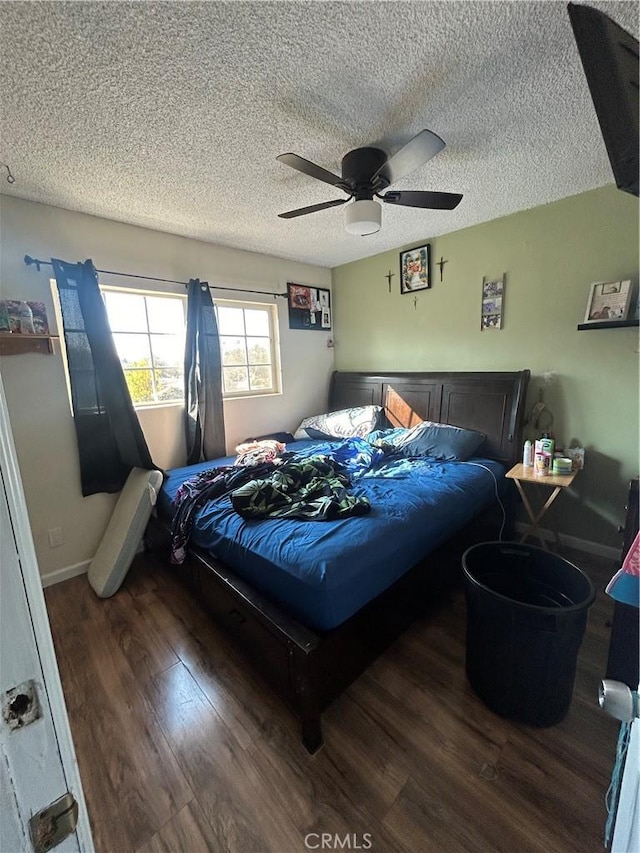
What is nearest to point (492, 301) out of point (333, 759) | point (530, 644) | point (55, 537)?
point (530, 644)

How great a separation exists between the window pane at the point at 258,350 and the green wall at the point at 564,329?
5.06ft

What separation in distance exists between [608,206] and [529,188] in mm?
525

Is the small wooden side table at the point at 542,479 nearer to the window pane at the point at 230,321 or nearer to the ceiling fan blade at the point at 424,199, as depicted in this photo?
the ceiling fan blade at the point at 424,199

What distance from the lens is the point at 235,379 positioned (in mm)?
3242

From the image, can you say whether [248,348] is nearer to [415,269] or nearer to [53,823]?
[415,269]

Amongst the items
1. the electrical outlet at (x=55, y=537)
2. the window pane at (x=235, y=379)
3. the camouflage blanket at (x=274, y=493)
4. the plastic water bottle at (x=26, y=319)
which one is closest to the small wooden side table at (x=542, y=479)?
the camouflage blanket at (x=274, y=493)

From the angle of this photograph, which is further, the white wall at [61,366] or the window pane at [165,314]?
the window pane at [165,314]

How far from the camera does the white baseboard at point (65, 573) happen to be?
2.27 metres

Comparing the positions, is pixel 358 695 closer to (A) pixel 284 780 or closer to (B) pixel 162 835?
(A) pixel 284 780

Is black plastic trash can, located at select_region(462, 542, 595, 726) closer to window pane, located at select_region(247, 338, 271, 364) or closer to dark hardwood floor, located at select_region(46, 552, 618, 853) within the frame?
dark hardwood floor, located at select_region(46, 552, 618, 853)

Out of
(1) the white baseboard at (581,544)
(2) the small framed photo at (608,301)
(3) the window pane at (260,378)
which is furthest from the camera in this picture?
(3) the window pane at (260,378)

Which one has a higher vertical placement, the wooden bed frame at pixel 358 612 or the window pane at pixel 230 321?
the window pane at pixel 230 321

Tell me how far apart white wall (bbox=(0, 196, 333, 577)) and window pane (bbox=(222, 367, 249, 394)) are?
19 cm

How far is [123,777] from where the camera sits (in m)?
1.20
